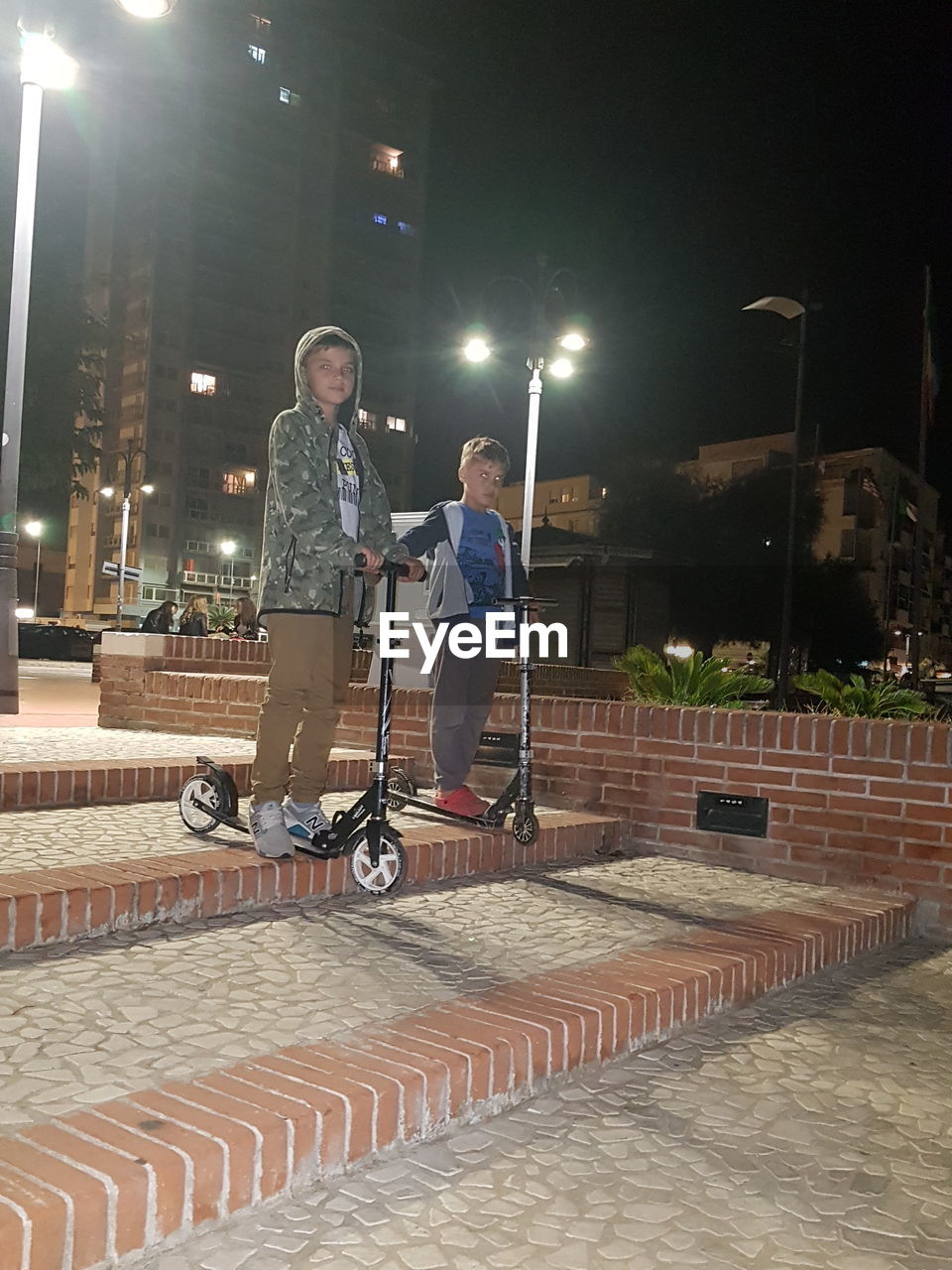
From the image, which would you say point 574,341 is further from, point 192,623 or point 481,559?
point 481,559

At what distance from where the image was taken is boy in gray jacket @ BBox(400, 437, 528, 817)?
488 centimetres

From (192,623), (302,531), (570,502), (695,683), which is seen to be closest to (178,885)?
(302,531)

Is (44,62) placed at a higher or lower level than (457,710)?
higher

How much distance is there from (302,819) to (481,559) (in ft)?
5.17

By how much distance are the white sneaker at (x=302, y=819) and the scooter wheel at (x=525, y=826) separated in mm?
973

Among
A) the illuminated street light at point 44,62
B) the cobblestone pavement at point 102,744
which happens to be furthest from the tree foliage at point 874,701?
the illuminated street light at point 44,62

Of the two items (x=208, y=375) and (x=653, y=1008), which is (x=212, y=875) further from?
(x=208, y=375)

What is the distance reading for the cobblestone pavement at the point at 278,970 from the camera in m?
2.32

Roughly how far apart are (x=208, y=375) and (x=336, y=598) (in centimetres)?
6021

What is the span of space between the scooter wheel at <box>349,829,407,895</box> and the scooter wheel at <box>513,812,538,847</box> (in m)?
0.94

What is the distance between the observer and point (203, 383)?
60.0 m

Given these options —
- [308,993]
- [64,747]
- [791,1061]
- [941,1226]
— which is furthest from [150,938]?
[64,747]

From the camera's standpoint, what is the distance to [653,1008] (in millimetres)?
2965

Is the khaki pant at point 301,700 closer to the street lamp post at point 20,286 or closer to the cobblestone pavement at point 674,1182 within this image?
the cobblestone pavement at point 674,1182
